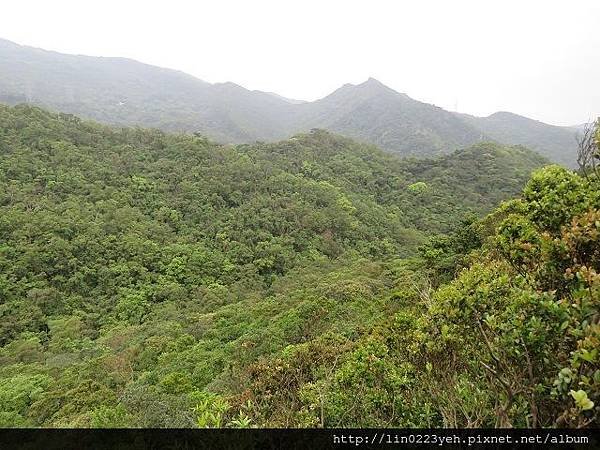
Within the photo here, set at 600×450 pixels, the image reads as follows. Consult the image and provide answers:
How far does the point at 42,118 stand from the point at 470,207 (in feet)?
154

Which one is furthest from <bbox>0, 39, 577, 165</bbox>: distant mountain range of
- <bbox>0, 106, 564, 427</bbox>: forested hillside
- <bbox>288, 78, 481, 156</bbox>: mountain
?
<bbox>0, 106, 564, 427</bbox>: forested hillside

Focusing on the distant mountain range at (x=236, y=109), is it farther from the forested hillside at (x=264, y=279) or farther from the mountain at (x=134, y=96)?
the forested hillside at (x=264, y=279)

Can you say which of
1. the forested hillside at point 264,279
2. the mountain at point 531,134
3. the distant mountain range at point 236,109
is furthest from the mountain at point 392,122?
the forested hillside at point 264,279

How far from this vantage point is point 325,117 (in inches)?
6186

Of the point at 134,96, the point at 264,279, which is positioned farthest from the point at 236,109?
the point at 264,279

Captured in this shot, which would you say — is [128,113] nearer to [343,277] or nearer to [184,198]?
[184,198]

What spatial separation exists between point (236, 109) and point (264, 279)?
→ 442 ft

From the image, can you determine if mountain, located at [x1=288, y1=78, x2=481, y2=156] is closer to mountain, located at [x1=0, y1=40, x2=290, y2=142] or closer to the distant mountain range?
the distant mountain range

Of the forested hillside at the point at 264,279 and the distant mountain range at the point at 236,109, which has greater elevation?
the distant mountain range at the point at 236,109

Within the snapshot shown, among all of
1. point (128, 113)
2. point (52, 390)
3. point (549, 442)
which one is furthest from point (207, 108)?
point (549, 442)

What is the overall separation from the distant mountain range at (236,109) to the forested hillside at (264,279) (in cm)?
5557

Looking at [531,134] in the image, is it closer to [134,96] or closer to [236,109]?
[236,109]

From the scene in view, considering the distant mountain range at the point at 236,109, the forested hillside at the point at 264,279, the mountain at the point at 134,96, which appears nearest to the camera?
the forested hillside at the point at 264,279

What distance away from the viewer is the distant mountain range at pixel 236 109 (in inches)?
4624
